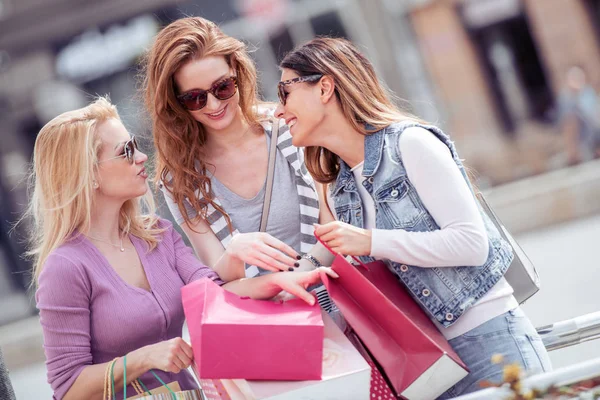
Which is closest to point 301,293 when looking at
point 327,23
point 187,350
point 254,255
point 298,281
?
point 298,281

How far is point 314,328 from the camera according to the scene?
A: 171cm

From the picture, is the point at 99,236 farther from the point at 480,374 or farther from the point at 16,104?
the point at 16,104

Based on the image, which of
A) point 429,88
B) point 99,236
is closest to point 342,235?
point 99,236

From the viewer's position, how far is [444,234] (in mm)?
Answer: 2023

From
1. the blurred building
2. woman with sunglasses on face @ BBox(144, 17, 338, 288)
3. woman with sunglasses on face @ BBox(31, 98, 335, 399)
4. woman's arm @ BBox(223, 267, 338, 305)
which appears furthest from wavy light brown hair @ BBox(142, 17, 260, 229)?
the blurred building

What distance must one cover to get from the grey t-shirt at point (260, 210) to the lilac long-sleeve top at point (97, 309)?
0.93ft

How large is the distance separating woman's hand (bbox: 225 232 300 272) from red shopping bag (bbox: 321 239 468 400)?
240 millimetres

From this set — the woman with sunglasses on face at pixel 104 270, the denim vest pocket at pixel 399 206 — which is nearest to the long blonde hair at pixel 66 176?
the woman with sunglasses on face at pixel 104 270

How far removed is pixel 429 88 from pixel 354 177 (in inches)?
397

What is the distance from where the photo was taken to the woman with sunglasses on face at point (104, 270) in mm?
2160

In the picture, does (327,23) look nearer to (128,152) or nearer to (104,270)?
(128,152)

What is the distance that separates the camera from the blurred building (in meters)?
11.5

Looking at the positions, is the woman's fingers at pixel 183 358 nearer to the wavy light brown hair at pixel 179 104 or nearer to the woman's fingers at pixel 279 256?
the woman's fingers at pixel 279 256

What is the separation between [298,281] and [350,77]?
701 mm
